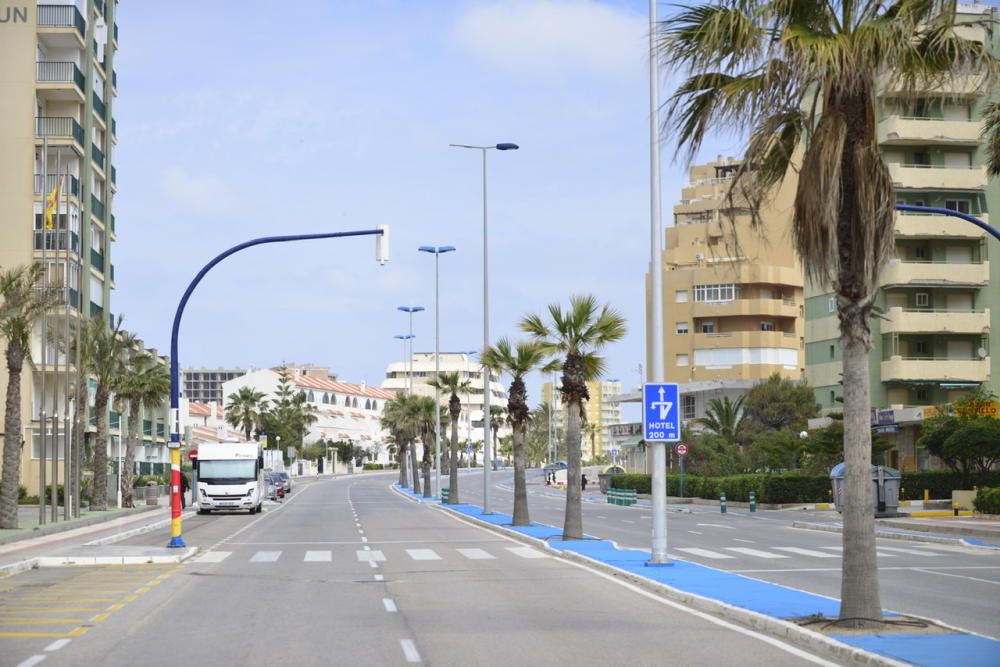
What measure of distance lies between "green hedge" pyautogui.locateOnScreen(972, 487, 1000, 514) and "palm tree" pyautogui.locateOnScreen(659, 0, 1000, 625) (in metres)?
33.1

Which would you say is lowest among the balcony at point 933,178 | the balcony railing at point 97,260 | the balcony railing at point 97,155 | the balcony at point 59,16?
the balcony railing at point 97,260

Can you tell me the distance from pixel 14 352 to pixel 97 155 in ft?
111

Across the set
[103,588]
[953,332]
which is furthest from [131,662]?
[953,332]

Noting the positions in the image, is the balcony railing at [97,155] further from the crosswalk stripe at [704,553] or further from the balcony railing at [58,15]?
the crosswalk stripe at [704,553]

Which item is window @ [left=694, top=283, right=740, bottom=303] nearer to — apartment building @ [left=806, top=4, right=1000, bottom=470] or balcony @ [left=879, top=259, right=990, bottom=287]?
apartment building @ [left=806, top=4, right=1000, bottom=470]

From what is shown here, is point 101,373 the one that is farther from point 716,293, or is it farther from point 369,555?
point 716,293

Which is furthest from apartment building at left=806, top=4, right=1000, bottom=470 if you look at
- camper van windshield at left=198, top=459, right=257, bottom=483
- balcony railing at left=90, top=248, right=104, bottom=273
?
balcony railing at left=90, top=248, right=104, bottom=273

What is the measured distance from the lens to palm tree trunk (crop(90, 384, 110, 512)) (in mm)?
52959

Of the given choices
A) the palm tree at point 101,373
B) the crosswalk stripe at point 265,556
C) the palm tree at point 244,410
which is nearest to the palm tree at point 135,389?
the palm tree at point 101,373

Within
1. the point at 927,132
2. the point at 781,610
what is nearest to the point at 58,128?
the point at 927,132

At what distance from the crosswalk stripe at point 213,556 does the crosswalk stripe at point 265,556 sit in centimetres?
65

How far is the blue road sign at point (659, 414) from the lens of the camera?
71.2 feet

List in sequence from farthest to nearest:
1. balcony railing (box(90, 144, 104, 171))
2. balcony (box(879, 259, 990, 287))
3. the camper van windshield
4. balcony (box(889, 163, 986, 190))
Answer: balcony (box(879, 259, 990, 287)) → balcony (box(889, 163, 986, 190)) → balcony railing (box(90, 144, 104, 171)) → the camper van windshield

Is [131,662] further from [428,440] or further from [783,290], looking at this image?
[783,290]
